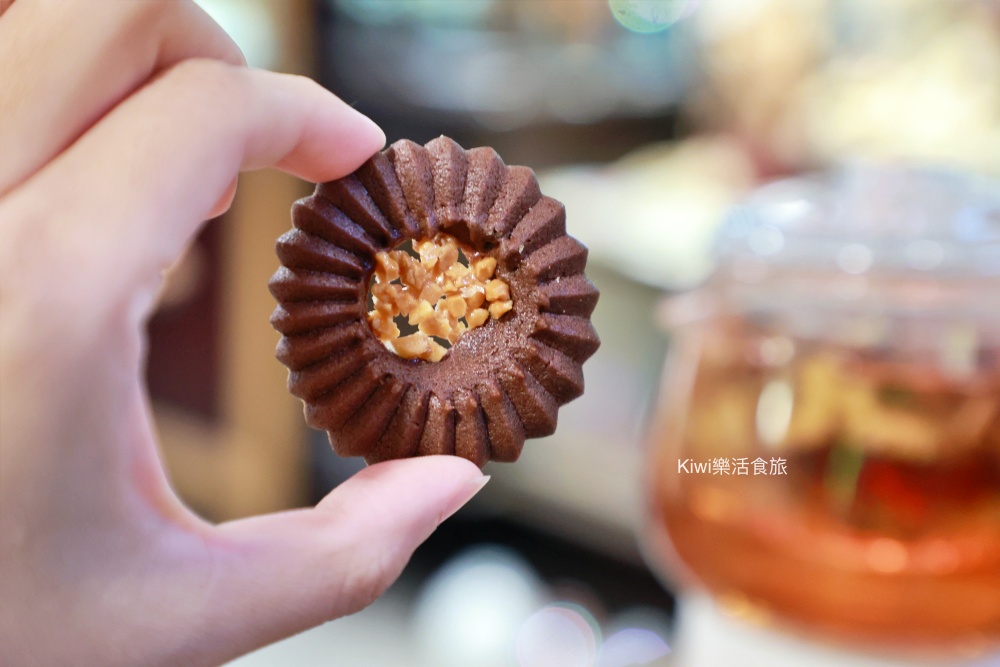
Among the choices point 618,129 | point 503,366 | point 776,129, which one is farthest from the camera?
point 618,129

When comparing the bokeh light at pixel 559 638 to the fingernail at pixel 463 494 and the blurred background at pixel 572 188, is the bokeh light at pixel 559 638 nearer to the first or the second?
the blurred background at pixel 572 188

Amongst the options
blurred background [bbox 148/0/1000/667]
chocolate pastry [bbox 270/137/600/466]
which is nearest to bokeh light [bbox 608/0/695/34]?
blurred background [bbox 148/0/1000/667]

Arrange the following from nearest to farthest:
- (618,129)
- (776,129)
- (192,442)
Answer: (776,129) → (618,129) → (192,442)

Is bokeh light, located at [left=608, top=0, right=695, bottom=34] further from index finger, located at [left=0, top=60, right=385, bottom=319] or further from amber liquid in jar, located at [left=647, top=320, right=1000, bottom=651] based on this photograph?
index finger, located at [left=0, top=60, right=385, bottom=319]

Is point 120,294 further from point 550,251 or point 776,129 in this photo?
point 776,129

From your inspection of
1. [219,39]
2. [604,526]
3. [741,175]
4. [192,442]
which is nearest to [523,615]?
[604,526]

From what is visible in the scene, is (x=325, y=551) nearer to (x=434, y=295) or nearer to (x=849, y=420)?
(x=434, y=295)
